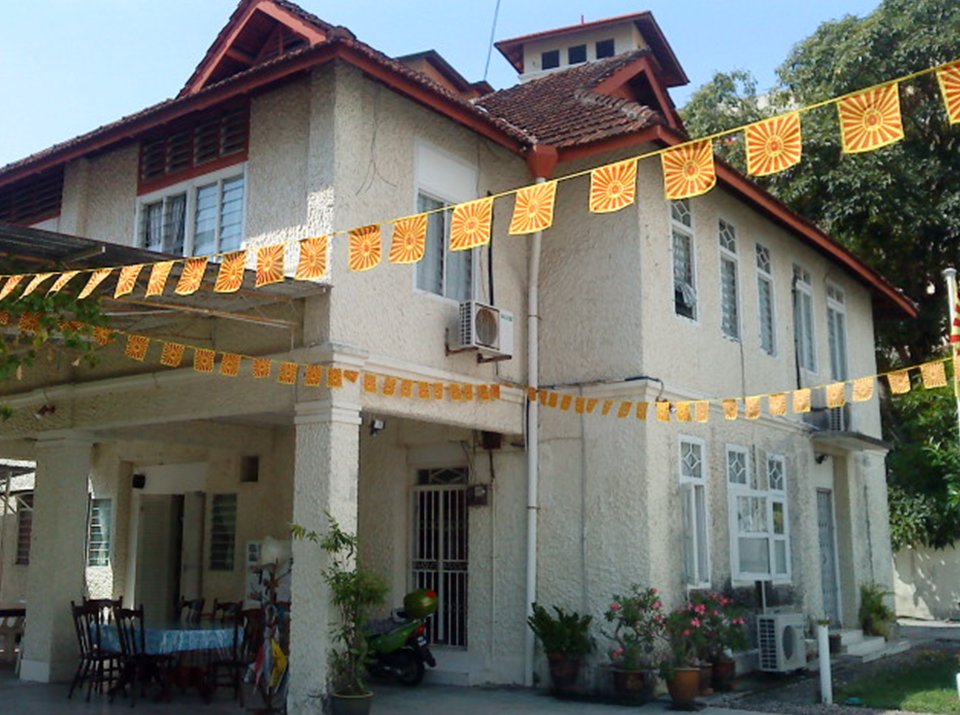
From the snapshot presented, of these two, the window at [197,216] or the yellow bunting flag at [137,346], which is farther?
the window at [197,216]

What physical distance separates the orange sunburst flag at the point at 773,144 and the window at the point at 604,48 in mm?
22203

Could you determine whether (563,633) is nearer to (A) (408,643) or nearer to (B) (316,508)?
(A) (408,643)

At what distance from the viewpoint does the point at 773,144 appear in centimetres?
609

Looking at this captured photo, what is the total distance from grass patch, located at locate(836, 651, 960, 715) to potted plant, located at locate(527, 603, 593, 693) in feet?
9.25

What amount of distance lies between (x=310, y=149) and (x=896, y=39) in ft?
53.2

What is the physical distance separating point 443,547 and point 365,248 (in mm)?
5141

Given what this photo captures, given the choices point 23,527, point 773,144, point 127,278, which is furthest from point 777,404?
point 23,527

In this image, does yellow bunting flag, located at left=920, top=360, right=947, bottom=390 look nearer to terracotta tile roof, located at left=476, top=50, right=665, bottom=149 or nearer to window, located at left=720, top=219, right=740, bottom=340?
window, located at left=720, top=219, right=740, bottom=340

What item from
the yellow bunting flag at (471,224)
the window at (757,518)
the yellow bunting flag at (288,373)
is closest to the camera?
the yellow bunting flag at (471,224)

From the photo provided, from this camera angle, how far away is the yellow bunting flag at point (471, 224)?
7.27 m

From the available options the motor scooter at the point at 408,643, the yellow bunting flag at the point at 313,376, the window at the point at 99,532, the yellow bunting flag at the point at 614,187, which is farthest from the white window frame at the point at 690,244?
the window at the point at 99,532

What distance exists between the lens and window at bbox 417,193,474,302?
10203mm

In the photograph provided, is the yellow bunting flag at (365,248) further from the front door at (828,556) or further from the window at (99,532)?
the front door at (828,556)

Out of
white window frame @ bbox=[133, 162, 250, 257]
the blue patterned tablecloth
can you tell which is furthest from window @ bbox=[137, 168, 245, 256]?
the blue patterned tablecloth
